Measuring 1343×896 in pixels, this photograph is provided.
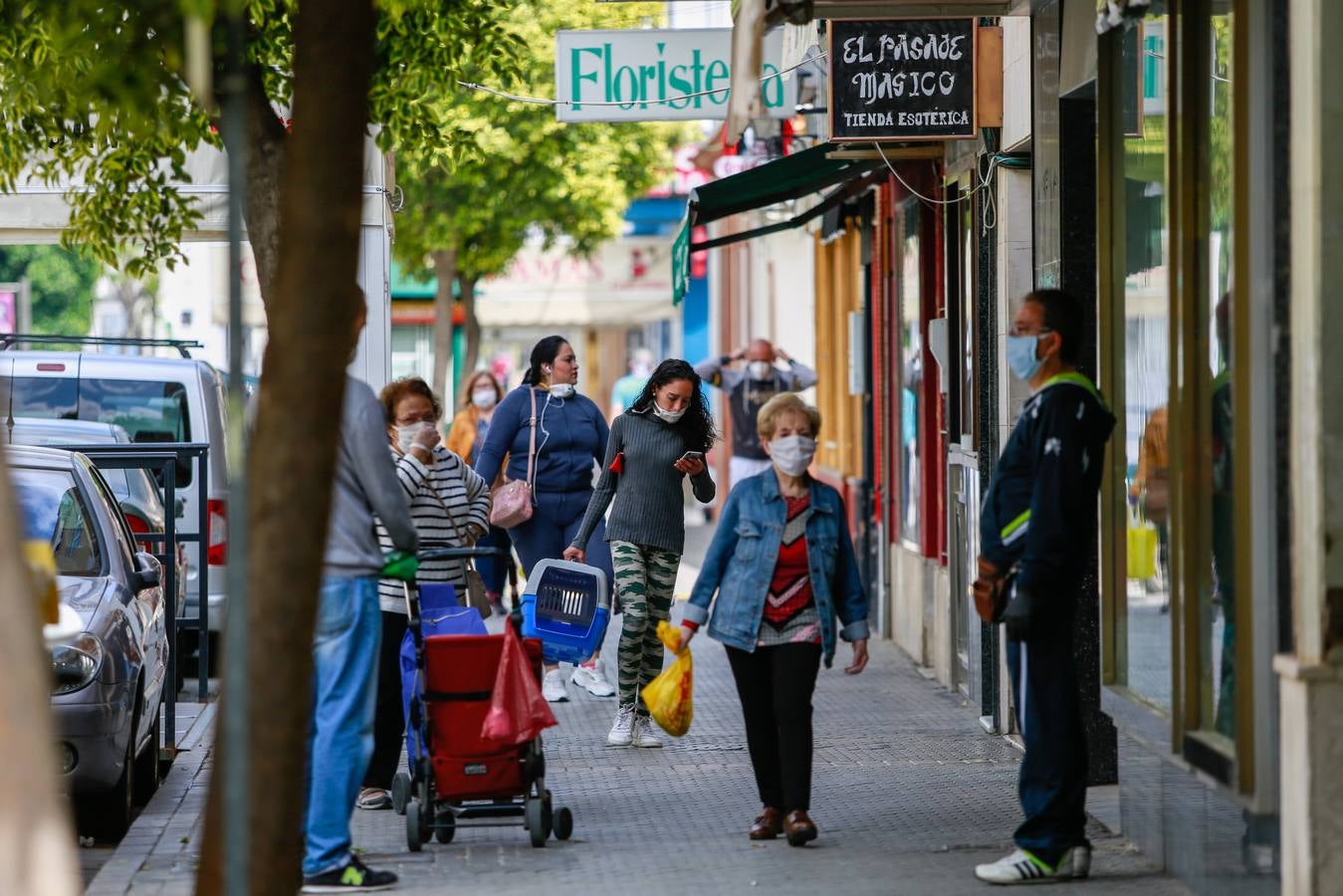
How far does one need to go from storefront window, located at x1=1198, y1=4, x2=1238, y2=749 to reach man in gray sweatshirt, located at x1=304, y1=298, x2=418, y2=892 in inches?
102

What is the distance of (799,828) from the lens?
7.73m

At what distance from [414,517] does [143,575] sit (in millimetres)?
1432

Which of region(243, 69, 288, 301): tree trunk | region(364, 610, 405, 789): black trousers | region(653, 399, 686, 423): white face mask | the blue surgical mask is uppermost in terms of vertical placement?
region(243, 69, 288, 301): tree trunk

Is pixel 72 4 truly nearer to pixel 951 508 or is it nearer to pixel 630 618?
pixel 630 618

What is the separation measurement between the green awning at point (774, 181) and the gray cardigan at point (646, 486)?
240cm

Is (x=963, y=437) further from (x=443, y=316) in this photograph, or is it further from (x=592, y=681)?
(x=443, y=316)

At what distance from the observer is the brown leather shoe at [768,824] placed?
26.1 ft

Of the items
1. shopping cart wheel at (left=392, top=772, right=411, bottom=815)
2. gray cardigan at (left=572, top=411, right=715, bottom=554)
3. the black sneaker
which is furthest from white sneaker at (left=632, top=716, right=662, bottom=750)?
the black sneaker

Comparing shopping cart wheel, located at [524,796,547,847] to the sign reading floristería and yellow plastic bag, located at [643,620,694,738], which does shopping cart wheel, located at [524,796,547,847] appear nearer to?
yellow plastic bag, located at [643,620,694,738]

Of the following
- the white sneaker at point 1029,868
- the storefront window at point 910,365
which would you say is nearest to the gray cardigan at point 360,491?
the white sneaker at point 1029,868

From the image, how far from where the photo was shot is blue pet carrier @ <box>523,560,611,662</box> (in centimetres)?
937

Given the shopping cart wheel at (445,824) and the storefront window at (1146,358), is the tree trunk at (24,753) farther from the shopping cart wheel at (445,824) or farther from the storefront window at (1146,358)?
the storefront window at (1146,358)

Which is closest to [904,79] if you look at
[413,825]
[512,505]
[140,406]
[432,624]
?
[512,505]

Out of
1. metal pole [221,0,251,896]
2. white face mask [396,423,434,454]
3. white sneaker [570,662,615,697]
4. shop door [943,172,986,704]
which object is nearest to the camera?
metal pole [221,0,251,896]
